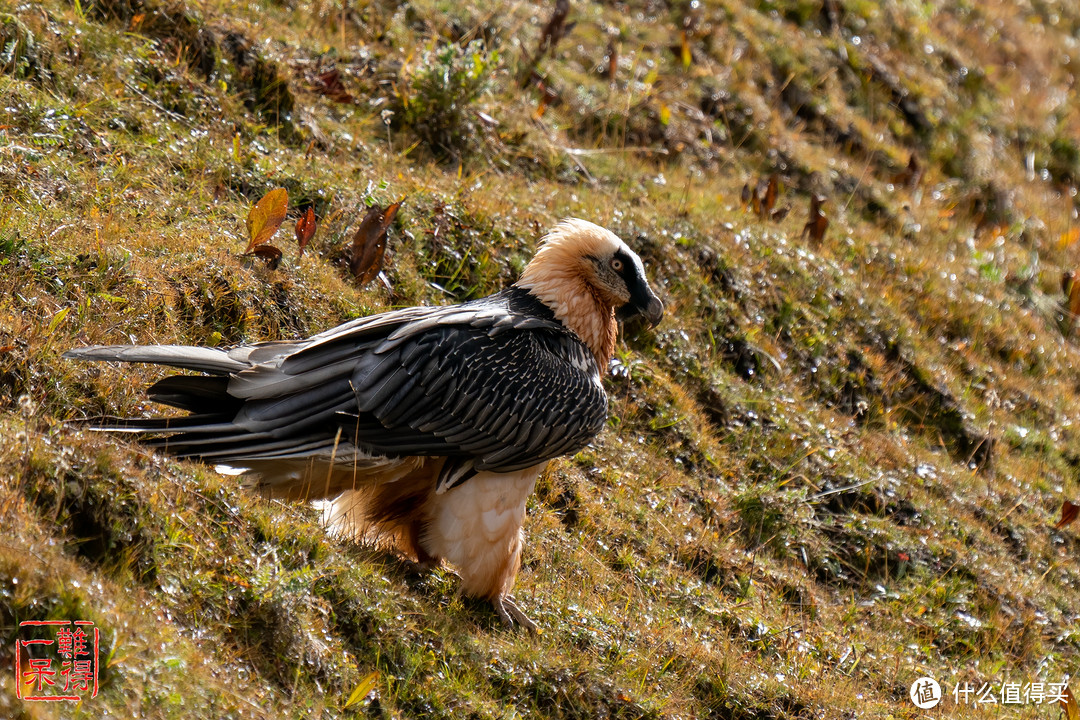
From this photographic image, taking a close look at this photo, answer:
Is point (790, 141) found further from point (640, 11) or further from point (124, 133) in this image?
point (124, 133)

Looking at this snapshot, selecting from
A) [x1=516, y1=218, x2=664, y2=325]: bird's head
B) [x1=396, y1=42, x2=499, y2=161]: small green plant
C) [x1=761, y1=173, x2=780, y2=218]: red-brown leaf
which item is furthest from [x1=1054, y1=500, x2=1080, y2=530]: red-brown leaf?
[x1=396, y1=42, x2=499, y2=161]: small green plant

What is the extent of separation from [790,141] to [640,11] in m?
2.47

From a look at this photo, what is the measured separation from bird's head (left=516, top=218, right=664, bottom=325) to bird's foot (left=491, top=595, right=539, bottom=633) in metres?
1.77

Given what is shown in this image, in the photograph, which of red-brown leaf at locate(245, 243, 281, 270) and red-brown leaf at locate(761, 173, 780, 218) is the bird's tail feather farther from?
red-brown leaf at locate(761, 173, 780, 218)

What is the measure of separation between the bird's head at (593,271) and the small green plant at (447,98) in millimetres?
3210

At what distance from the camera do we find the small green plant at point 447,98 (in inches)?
360

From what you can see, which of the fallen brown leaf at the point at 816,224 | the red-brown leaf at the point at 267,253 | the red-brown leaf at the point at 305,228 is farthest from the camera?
the fallen brown leaf at the point at 816,224

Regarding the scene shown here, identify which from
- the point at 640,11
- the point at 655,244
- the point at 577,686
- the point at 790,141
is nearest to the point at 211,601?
the point at 577,686

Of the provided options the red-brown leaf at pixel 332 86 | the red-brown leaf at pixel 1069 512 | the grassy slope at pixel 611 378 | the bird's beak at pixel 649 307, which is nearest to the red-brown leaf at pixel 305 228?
the grassy slope at pixel 611 378

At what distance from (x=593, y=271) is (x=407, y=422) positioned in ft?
5.20

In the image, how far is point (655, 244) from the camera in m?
8.95

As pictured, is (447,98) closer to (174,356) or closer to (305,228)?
(305,228)

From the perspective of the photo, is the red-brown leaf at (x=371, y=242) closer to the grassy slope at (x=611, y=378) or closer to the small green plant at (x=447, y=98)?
the grassy slope at (x=611, y=378)

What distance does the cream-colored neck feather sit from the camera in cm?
623
